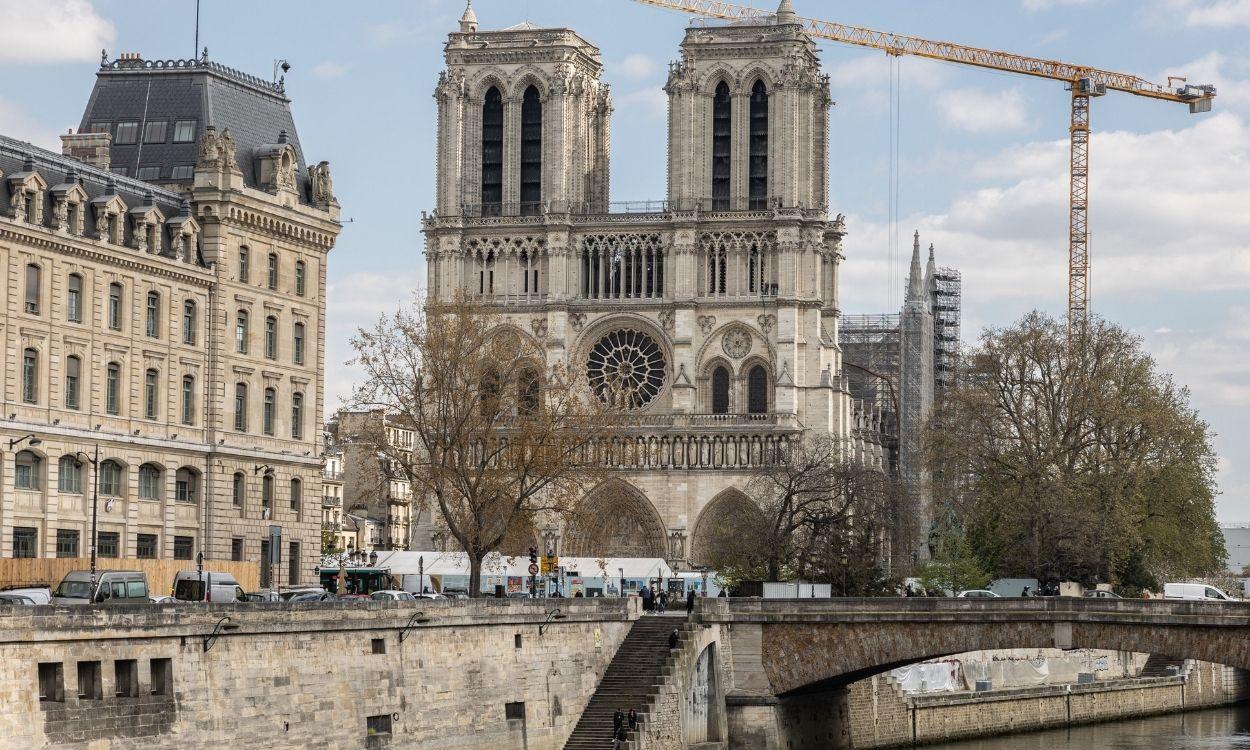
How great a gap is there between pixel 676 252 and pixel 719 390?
8.25 m

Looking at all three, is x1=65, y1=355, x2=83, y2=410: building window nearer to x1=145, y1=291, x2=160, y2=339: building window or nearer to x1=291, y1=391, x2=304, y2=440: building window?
x1=145, y1=291, x2=160, y2=339: building window

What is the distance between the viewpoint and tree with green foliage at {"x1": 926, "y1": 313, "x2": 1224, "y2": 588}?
9431cm

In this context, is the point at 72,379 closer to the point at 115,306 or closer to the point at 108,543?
the point at 115,306

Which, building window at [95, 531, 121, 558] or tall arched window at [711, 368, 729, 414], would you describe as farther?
tall arched window at [711, 368, 729, 414]

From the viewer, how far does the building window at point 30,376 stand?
67.4 m

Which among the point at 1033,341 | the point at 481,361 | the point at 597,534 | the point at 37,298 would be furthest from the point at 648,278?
the point at 37,298

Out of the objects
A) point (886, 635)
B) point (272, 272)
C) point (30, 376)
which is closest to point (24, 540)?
point (30, 376)

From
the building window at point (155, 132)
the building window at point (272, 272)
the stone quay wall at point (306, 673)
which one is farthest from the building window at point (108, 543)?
the stone quay wall at point (306, 673)

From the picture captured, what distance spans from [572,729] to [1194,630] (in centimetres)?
1671

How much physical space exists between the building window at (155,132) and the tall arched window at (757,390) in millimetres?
55239

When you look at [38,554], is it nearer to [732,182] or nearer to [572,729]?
[572,729]

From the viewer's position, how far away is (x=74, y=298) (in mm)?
69562

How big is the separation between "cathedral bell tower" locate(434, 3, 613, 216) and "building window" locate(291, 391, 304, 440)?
172 feet

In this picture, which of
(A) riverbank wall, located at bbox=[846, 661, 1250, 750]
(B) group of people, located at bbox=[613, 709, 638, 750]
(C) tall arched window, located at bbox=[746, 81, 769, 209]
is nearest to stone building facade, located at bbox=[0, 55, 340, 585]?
(B) group of people, located at bbox=[613, 709, 638, 750]
